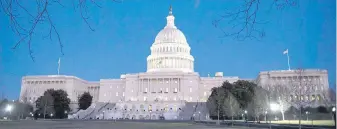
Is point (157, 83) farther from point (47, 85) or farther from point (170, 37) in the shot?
point (47, 85)

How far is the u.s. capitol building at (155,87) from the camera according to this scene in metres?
84.9

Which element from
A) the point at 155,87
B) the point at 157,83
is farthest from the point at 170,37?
the point at 155,87

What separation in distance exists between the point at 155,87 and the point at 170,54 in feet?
49.5

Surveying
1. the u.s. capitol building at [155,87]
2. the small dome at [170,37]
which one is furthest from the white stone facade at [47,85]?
the small dome at [170,37]

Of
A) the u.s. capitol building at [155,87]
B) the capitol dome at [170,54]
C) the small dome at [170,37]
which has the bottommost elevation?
the u.s. capitol building at [155,87]

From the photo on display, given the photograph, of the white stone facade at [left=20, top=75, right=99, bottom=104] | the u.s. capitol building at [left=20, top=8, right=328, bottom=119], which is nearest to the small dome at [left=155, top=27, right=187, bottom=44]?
the u.s. capitol building at [left=20, top=8, right=328, bottom=119]

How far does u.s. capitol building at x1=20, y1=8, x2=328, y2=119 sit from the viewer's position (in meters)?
84.9

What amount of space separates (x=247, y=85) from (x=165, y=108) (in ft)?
94.4

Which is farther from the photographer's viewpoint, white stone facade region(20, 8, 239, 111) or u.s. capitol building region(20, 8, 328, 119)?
white stone facade region(20, 8, 239, 111)

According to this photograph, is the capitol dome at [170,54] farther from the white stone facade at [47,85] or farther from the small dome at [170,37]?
the white stone facade at [47,85]

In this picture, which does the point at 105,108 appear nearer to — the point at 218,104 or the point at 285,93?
the point at 218,104

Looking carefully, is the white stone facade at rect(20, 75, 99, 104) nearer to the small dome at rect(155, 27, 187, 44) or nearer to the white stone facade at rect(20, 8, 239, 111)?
the white stone facade at rect(20, 8, 239, 111)

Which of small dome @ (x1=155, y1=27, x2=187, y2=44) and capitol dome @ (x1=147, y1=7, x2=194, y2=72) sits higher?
small dome @ (x1=155, y1=27, x2=187, y2=44)

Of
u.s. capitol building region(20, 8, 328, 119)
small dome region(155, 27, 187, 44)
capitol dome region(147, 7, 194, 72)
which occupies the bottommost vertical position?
u.s. capitol building region(20, 8, 328, 119)
